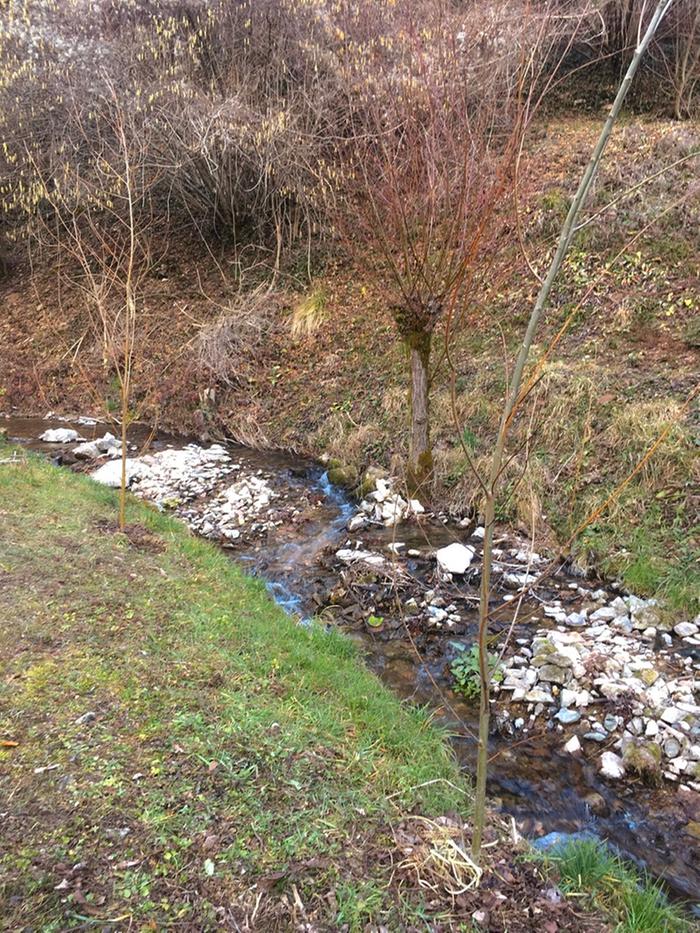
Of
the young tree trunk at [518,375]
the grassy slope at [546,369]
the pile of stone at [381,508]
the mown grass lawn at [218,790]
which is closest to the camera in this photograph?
the young tree trunk at [518,375]

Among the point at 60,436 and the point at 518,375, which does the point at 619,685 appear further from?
the point at 60,436

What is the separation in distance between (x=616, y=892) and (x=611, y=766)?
1033 mm

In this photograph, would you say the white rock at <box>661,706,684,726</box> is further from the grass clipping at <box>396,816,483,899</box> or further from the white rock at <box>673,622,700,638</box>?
the grass clipping at <box>396,816,483,899</box>

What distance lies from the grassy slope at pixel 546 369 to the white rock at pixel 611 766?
148 centimetres

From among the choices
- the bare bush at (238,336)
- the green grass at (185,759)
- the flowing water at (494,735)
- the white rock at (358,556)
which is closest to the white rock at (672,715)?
the flowing water at (494,735)

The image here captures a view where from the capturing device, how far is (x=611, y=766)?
10.8ft

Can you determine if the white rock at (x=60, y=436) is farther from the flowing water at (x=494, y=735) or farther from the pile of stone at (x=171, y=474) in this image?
the flowing water at (x=494, y=735)

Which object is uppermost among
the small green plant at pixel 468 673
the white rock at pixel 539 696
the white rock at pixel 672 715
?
the white rock at pixel 672 715

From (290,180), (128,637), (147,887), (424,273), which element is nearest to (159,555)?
(128,637)

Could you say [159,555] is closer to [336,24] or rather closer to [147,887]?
[147,887]

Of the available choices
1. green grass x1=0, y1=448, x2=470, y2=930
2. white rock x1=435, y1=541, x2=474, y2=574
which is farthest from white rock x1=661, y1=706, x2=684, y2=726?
white rock x1=435, y1=541, x2=474, y2=574

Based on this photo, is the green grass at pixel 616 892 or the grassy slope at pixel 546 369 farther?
the grassy slope at pixel 546 369

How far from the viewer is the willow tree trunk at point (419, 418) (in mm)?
6477

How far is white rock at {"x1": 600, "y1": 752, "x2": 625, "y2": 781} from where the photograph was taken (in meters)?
3.26
